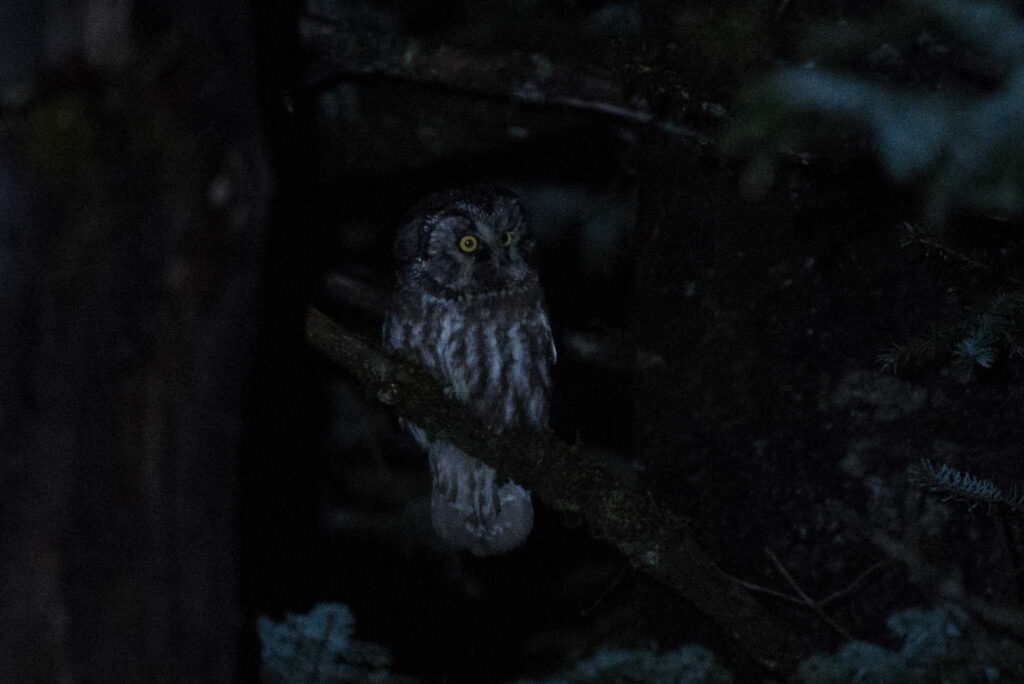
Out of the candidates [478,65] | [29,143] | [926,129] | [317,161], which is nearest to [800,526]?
[478,65]

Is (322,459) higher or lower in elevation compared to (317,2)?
lower

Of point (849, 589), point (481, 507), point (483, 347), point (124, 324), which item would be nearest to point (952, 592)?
point (849, 589)

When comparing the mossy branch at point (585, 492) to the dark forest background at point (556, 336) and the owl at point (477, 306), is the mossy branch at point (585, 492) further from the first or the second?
the owl at point (477, 306)

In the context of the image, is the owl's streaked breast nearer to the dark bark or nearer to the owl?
the owl

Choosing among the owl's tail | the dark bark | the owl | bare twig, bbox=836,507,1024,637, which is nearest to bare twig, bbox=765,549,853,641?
bare twig, bbox=836,507,1024,637

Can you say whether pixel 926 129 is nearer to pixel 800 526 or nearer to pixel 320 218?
pixel 800 526

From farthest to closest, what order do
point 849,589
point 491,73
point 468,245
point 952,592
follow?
point 468,245 < point 491,73 < point 849,589 < point 952,592

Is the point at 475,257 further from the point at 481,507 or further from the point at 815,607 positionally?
the point at 815,607
